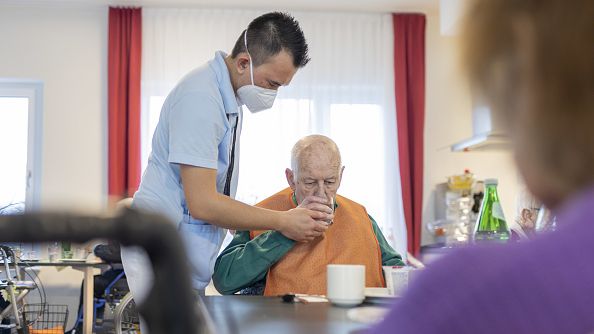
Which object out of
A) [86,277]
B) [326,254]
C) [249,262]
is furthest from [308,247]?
[86,277]

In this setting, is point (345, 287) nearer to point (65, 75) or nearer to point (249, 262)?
point (249, 262)

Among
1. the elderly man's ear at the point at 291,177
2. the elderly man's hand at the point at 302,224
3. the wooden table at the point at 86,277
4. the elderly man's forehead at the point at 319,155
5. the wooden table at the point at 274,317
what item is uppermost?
the elderly man's forehead at the point at 319,155

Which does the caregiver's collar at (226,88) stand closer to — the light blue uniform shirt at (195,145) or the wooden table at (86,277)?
the light blue uniform shirt at (195,145)

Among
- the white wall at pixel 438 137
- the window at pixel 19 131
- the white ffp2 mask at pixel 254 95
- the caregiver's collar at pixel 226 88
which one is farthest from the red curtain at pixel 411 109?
the caregiver's collar at pixel 226 88

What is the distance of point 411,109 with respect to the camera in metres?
5.81

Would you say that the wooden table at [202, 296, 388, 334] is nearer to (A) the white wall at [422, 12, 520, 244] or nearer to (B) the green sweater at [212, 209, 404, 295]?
(B) the green sweater at [212, 209, 404, 295]

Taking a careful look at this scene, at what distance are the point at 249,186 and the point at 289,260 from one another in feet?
11.3

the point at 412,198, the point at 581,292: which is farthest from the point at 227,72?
the point at 412,198

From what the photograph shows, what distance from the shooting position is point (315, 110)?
567 cm

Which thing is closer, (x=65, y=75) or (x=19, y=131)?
(x=65, y=75)

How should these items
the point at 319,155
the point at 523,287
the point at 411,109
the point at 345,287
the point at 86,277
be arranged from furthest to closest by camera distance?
the point at 411,109
the point at 86,277
the point at 319,155
the point at 345,287
the point at 523,287

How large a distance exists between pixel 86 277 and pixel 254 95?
303 cm

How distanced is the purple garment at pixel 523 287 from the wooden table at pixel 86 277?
4.50 meters

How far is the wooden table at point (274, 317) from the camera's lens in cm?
120
